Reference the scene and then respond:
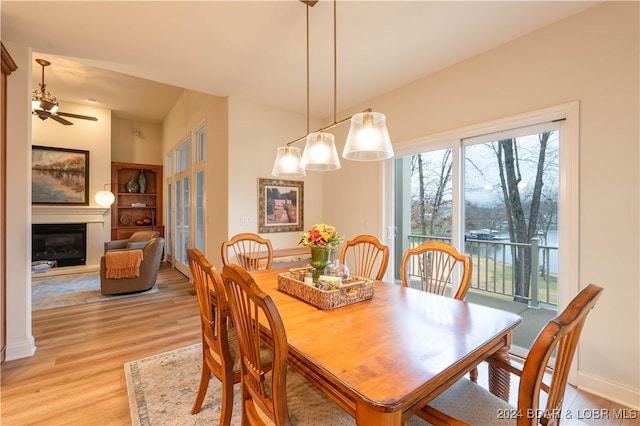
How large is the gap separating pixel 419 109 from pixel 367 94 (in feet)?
2.50

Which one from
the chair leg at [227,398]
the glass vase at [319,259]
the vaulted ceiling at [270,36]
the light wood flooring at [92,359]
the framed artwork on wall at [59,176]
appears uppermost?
the vaulted ceiling at [270,36]

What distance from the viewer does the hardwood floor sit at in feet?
6.11

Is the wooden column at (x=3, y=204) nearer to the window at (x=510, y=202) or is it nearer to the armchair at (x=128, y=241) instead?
the armchair at (x=128, y=241)

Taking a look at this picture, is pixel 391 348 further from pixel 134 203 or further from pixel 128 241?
pixel 134 203

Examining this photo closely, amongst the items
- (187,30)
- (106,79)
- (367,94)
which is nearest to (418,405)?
(187,30)

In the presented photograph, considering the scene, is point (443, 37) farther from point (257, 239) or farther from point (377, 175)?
point (257, 239)

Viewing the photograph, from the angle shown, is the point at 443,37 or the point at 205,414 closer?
the point at 205,414

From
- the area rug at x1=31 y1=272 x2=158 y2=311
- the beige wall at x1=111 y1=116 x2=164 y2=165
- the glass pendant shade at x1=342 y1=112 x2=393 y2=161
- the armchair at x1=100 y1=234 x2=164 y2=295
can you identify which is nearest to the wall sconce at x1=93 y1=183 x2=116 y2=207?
the beige wall at x1=111 y1=116 x2=164 y2=165

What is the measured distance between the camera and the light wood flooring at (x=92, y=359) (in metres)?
1.86

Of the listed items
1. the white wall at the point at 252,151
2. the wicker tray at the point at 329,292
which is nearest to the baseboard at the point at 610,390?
the wicker tray at the point at 329,292

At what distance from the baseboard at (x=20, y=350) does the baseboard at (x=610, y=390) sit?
15.0ft

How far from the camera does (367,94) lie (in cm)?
361

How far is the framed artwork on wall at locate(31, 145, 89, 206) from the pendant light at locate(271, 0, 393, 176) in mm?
5993

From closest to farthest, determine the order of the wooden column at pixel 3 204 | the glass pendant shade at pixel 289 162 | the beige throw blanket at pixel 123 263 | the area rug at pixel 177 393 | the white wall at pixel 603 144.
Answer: the area rug at pixel 177 393, the white wall at pixel 603 144, the glass pendant shade at pixel 289 162, the wooden column at pixel 3 204, the beige throw blanket at pixel 123 263
